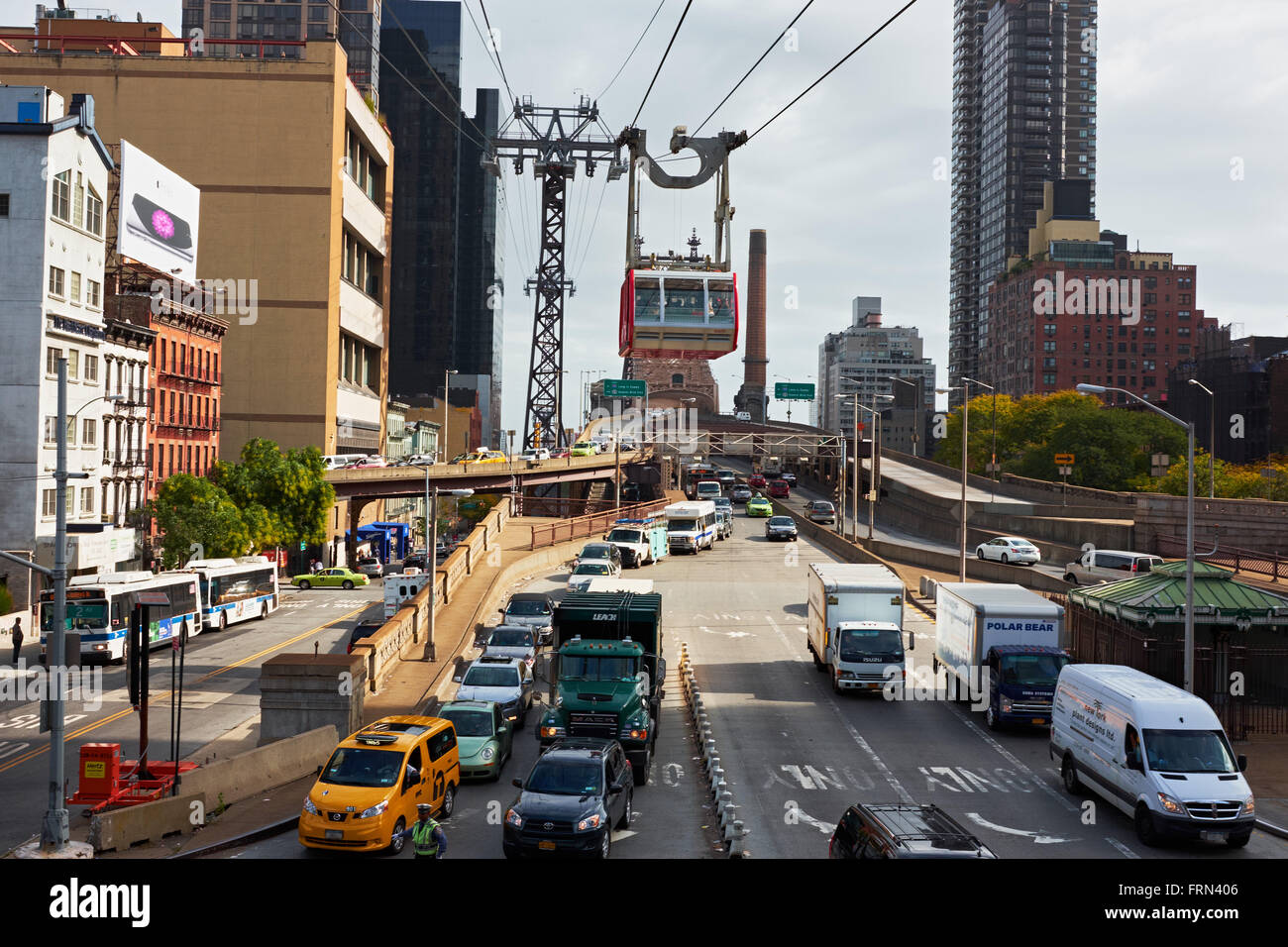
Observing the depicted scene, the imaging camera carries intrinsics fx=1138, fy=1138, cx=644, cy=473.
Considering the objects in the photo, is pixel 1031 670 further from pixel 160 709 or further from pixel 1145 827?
pixel 160 709

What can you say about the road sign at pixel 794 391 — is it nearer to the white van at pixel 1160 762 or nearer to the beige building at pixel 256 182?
the beige building at pixel 256 182

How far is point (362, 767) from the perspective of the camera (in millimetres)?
18641

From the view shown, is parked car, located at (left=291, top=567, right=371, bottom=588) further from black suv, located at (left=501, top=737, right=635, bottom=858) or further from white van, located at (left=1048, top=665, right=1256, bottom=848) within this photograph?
white van, located at (left=1048, top=665, right=1256, bottom=848)

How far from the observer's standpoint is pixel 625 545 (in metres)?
A: 60.4

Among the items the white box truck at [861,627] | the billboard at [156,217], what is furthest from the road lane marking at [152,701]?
the billboard at [156,217]

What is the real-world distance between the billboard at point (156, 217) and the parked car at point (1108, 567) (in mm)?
55760

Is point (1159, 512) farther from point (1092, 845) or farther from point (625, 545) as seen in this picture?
point (1092, 845)

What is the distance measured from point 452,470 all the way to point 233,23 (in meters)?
121

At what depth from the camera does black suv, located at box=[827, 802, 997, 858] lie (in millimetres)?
13516

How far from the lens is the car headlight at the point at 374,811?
57.9 ft

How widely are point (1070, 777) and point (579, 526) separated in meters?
49.2

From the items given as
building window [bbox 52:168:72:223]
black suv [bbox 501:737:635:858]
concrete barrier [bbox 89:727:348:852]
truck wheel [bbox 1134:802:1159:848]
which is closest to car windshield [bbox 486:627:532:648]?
concrete barrier [bbox 89:727:348:852]

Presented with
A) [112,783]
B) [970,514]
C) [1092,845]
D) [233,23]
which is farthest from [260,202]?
[233,23]
